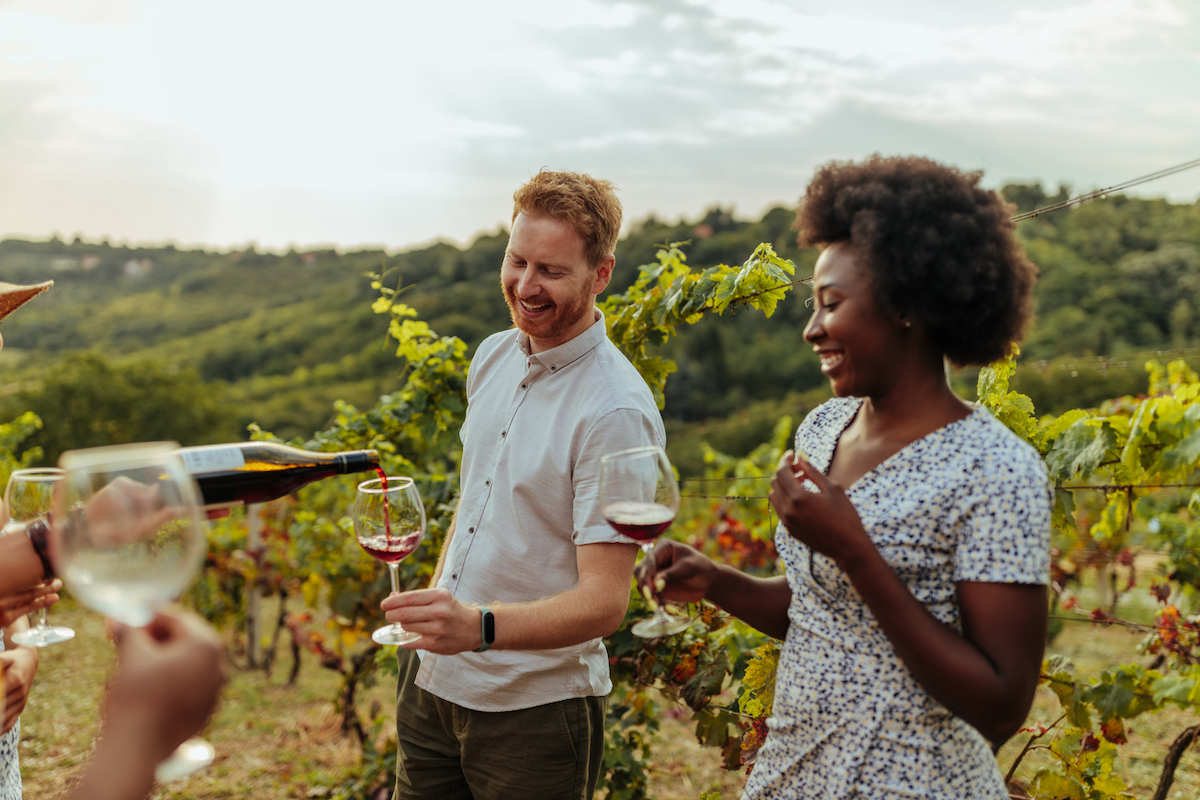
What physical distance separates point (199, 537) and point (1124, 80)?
31.5 m

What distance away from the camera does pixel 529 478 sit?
2039 millimetres

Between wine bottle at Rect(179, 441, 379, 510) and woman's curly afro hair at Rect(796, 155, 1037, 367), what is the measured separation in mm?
1177

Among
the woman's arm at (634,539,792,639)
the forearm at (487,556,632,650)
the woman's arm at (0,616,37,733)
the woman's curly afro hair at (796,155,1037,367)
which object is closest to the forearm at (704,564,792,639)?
the woman's arm at (634,539,792,639)

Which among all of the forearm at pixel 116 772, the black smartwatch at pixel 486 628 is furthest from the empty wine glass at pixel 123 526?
the black smartwatch at pixel 486 628

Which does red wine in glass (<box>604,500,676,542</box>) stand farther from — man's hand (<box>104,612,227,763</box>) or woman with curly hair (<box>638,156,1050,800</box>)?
Answer: man's hand (<box>104,612,227,763</box>)

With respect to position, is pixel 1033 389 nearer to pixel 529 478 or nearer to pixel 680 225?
pixel 529 478

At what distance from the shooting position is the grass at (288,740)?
4539mm

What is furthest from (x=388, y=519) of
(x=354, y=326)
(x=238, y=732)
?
(x=354, y=326)

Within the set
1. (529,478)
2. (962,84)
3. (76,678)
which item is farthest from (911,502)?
(962,84)

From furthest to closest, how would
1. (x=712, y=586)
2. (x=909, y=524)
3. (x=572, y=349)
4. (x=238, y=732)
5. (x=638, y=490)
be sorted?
(x=238, y=732) < (x=572, y=349) < (x=712, y=586) < (x=638, y=490) < (x=909, y=524)

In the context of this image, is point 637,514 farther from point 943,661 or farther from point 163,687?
point 163,687

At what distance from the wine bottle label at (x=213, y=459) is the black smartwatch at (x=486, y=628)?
625 mm

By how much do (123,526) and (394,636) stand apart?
0.96 meters

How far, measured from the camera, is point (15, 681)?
1634 millimetres
